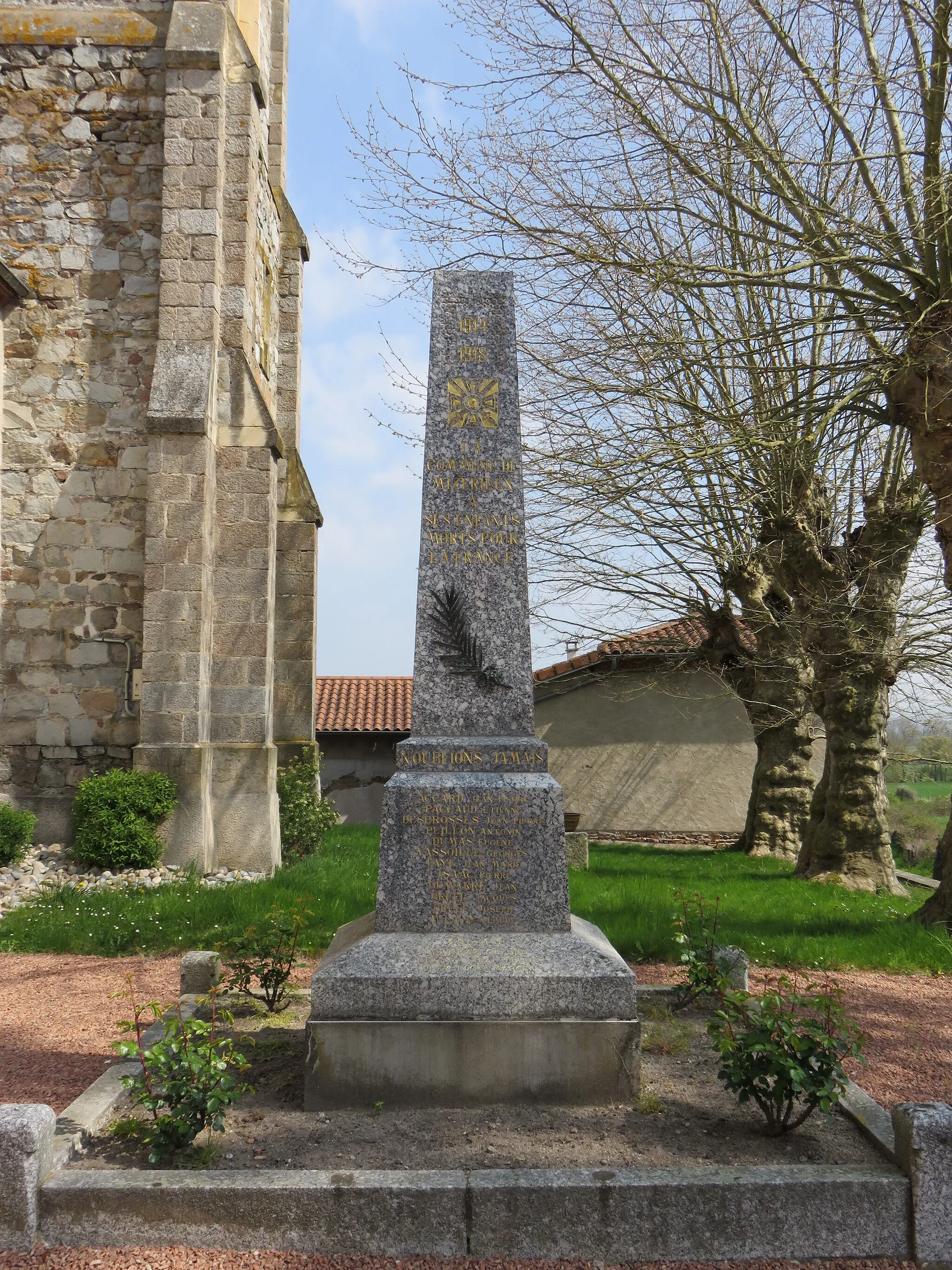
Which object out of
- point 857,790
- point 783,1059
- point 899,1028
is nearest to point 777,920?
point 899,1028

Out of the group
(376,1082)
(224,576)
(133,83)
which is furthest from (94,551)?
(376,1082)

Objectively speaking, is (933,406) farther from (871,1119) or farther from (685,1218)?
(685,1218)

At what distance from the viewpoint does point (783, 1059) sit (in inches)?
131

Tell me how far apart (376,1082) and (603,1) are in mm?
7037

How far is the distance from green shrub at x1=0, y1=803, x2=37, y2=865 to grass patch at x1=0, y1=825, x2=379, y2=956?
1.02 m

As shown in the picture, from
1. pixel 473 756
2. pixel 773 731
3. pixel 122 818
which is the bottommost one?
pixel 122 818

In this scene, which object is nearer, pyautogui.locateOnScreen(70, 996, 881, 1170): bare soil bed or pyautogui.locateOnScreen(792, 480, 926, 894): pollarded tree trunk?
pyautogui.locateOnScreen(70, 996, 881, 1170): bare soil bed

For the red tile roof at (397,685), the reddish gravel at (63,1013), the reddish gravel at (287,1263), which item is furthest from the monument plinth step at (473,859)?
the red tile roof at (397,685)

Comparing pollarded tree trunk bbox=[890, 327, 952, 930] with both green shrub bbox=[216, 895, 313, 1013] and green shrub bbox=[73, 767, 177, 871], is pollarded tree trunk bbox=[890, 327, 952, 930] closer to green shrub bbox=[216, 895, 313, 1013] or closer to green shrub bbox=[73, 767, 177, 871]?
green shrub bbox=[216, 895, 313, 1013]

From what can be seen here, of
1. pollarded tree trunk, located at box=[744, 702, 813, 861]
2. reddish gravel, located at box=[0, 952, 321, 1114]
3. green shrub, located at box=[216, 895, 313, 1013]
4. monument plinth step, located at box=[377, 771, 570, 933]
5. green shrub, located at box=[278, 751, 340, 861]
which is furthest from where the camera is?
pollarded tree trunk, located at box=[744, 702, 813, 861]

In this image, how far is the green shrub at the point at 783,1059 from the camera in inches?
130

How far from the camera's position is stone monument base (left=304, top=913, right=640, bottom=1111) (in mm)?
3643

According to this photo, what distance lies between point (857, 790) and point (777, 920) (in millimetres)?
3394

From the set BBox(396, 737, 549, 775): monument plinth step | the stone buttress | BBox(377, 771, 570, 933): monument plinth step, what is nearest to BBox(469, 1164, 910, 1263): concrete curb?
BBox(377, 771, 570, 933): monument plinth step
